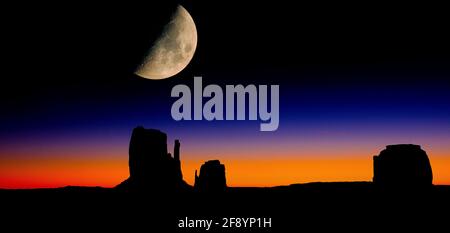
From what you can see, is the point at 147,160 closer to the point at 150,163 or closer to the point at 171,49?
the point at 150,163

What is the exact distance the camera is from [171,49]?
27.0m

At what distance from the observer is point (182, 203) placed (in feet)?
169

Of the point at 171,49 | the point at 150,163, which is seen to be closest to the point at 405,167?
the point at 171,49

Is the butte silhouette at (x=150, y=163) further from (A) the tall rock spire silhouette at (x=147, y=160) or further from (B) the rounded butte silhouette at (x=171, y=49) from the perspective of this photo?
(B) the rounded butte silhouette at (x=171, y=49)

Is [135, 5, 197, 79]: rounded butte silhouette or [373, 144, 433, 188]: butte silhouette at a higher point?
[135, 5, 197, 79]: rounded butte silhouette

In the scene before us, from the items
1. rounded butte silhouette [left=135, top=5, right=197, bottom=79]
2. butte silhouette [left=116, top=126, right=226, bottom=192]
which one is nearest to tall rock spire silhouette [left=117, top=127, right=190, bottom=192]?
butte silhouette [left=116, top=126, right=226, bottom=192]

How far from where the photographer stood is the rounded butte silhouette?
83.7 ft

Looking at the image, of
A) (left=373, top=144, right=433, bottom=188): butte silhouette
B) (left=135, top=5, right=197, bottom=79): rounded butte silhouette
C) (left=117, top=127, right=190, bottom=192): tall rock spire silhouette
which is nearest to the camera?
(left=135, top=5, right=197, bottom=79): rounded butte silhouette

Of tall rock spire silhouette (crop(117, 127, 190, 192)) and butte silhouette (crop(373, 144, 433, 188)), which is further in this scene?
tall rock spire silhouette (crop(117, 127, 190, 192))

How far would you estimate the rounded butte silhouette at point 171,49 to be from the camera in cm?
2552

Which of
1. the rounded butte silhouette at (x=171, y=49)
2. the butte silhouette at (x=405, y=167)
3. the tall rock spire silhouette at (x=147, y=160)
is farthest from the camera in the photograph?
the tall rock spire silhouette at (x=147, y=160)

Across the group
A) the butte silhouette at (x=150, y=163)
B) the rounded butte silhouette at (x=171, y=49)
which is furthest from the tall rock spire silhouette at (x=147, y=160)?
the rounded butte silhouette at (x=171, y=49)

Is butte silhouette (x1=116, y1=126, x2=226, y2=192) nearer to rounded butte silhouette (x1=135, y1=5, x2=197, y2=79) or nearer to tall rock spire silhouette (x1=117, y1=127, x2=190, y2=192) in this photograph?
tall rock spire silhouette (x1=117, y1=127, x2=190, y2=192)
